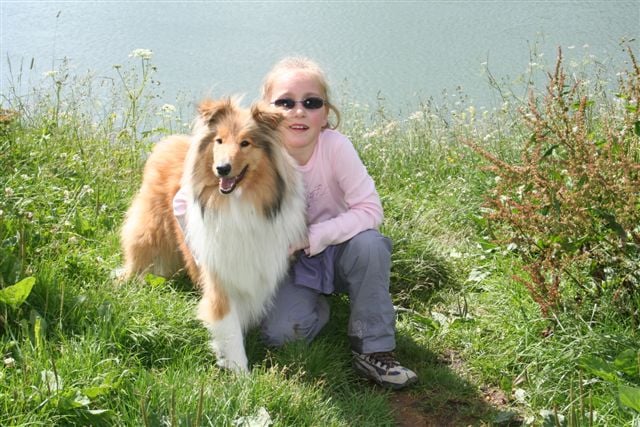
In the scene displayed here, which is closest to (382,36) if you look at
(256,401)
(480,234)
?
(480,234)

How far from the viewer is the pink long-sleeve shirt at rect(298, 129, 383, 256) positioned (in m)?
3.40

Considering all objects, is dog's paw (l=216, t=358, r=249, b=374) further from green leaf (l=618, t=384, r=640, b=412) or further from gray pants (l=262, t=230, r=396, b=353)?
green leaf (l=618, t=384, r=640, b=412)

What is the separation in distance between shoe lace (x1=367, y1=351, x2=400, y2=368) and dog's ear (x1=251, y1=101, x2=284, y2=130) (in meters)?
1.18

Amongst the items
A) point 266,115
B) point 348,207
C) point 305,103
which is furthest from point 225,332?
point 305,103

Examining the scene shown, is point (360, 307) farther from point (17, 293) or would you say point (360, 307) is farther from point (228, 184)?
point (17, 293)

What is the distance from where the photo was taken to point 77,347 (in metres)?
2.76

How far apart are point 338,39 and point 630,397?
8.61 m

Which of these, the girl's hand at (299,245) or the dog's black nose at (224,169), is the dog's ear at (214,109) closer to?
the dog's black nose at (224,169)

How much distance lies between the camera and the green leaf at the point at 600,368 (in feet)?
9.04

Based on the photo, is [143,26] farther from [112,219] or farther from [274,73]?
[274,73]

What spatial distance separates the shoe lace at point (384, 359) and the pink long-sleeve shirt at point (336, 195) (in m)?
0.57

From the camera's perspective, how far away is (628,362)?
2770 millimetres

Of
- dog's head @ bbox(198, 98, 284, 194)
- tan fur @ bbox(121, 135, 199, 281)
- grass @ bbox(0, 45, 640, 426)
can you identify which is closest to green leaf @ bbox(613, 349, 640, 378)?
grass @ bbox(0, 45, 640, 426)

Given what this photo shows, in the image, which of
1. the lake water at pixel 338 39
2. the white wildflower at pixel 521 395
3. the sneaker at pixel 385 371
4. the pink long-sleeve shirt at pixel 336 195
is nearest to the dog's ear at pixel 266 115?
the pink long-sleeve shirt at pixel 336 195
